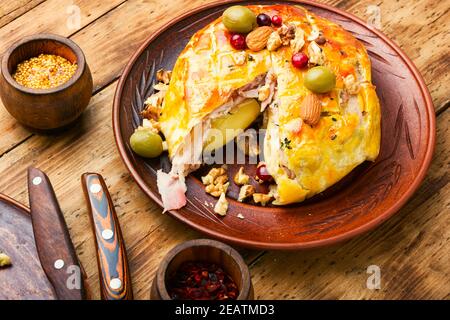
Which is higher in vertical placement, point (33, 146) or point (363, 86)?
point (363, 86)

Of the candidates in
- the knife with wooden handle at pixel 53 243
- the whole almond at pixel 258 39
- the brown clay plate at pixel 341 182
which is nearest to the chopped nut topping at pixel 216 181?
the brown clay plate at pixel 341 182

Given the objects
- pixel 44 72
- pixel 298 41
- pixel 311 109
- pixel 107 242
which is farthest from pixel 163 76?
pixel 107 242

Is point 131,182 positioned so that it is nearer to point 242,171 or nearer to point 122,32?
point 242,171

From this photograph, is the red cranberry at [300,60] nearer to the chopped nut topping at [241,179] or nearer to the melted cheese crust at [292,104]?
the melted cheese crust at [292,104]

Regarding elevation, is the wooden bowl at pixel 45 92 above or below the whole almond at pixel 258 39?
below

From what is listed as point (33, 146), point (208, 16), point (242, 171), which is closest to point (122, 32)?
point (208, 16)

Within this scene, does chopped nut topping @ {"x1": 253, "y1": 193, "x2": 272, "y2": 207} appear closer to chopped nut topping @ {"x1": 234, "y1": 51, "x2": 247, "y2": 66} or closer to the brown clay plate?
the brown clay plate
